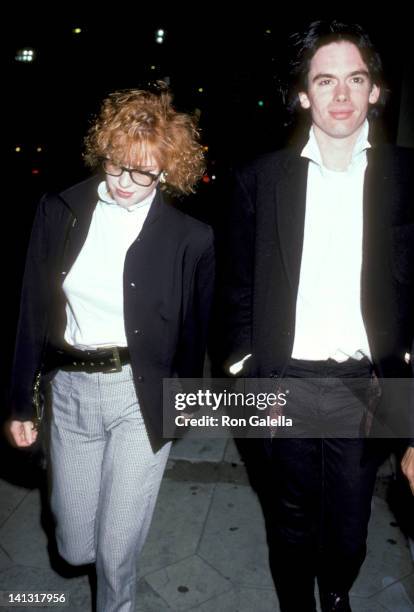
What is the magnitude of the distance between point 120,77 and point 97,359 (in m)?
17.4

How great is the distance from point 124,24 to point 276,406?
56.4 ft

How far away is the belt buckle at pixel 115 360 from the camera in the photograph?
2.06 m

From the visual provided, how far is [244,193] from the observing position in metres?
2.22

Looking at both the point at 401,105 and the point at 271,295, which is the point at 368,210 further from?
the point at 401,105

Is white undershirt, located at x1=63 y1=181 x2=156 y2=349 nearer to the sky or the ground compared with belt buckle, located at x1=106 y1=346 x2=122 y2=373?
nearer to the sky

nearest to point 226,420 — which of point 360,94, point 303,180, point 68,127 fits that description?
point 303,180

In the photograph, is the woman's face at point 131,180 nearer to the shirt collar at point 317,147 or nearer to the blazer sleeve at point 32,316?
the blazer sleeve at point 32,316

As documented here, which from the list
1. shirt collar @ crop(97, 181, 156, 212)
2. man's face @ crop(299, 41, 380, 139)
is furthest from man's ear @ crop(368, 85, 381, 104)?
shirt collar @ crop(97, 181, 156, 212)

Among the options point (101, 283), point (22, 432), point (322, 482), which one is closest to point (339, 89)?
point (101, 283)

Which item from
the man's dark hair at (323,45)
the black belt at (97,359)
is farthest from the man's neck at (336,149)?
the black belt at (97,359)

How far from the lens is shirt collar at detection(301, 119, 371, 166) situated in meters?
2.08

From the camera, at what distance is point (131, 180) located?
2012 mm

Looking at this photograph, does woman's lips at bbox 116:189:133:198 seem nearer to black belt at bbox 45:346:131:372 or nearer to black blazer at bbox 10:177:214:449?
black blazer at bbox 10:177:214:449
